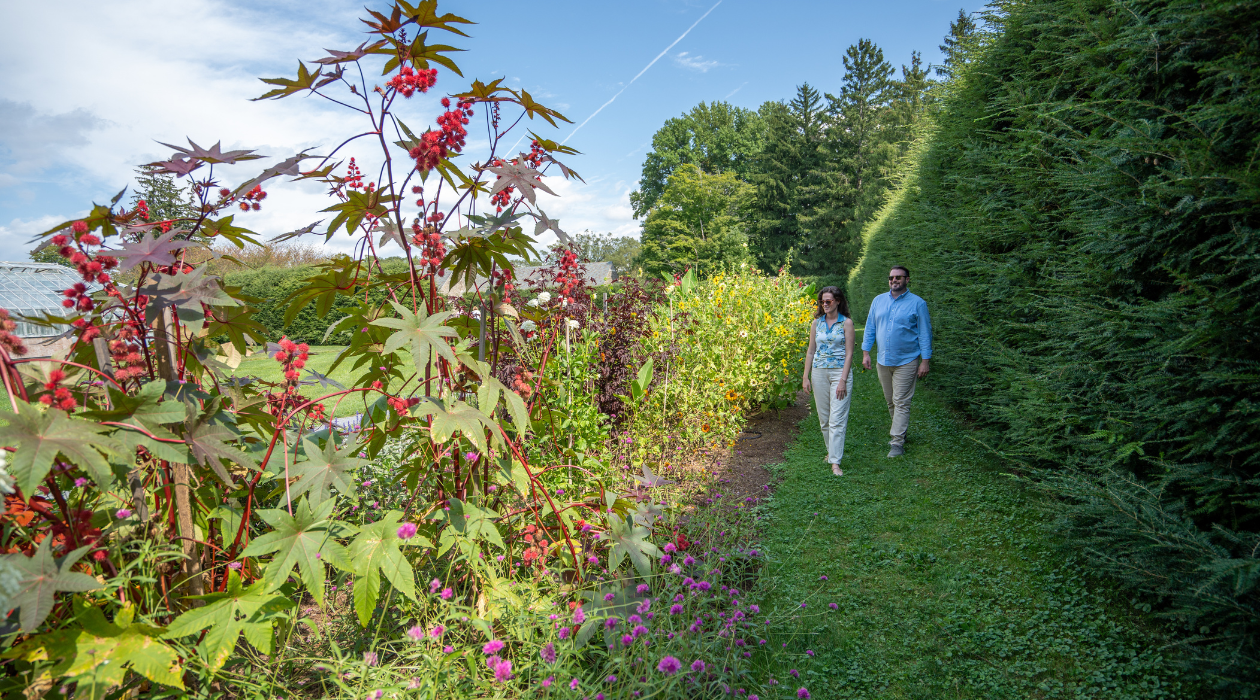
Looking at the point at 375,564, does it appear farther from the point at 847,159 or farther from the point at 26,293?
the point at 847,159

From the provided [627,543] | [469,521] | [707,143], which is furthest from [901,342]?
[707,143]

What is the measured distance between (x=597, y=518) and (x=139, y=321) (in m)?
1.78

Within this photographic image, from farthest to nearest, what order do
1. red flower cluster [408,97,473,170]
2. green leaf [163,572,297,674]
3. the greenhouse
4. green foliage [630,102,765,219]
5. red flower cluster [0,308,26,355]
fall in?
green foliage [630,102,765,219], the greenhouse, red flower cluster [408,97,473,170], green leaf [163,572,297,674], red flower cluster [0,308,26,355]

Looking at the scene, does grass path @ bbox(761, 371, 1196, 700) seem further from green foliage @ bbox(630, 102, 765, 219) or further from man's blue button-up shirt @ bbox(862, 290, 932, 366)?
green foliage @ bbox(630, 102, 765, 219)

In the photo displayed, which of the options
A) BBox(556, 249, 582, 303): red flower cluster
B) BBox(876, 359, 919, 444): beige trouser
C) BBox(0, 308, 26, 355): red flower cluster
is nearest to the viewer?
BBox(0, 308, 26, 355): red flower cluster

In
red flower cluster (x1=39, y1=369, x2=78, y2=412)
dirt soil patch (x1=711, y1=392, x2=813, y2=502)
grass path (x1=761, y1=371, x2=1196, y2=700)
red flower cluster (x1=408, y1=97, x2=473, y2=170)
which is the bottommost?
grass path (x1=761, y1=371, x2=1196, y2=700)

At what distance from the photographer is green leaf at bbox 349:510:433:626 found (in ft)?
5.27

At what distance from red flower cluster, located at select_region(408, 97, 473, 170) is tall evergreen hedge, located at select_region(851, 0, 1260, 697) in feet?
8.88

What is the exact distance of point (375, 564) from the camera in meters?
1.64

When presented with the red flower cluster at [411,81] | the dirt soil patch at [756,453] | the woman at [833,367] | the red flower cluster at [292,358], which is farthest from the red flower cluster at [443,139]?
the woman at [833,367]

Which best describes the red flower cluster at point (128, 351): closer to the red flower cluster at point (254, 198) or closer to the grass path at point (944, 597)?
the red flower cluster at point (254, 198)

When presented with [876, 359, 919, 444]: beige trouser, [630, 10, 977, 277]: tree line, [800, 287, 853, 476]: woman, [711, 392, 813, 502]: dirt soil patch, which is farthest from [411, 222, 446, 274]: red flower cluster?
[630, 10, 977, 277]: tree line

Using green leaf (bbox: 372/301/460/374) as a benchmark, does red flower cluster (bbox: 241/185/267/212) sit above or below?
above

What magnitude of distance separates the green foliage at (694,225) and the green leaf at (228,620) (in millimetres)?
34936
